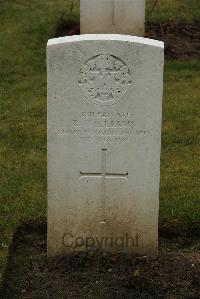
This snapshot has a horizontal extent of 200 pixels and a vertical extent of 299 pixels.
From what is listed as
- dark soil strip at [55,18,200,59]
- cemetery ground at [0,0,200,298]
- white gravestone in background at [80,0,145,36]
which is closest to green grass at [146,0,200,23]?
dark soil strip at [55,18,200,59]

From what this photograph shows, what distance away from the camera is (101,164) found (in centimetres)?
502

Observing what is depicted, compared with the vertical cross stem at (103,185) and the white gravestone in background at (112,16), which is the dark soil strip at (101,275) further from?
the white gravestone in background at (112,16)

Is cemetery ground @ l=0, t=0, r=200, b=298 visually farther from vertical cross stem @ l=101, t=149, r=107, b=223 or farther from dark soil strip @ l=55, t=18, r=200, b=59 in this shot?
vertical cross stem @ l=101, t=149, r=107, b=223

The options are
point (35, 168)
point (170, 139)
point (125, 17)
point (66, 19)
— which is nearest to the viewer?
point (35, 168)

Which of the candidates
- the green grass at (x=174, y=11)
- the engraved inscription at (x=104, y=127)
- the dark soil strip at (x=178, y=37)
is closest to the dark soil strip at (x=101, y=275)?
the engraved inscription at (x=104, y=127)

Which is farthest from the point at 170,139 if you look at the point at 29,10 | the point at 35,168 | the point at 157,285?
the point at 29,10

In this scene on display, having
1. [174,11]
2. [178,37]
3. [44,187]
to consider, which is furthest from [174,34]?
[44,187]

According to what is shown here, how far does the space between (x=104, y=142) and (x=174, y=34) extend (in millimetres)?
6879

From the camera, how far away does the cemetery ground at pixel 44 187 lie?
4.88 meters

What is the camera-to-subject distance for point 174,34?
37.8 ft

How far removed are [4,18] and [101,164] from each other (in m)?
7.59

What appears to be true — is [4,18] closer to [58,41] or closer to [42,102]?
[42,102]

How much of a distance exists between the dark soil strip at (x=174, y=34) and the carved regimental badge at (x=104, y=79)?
5961 mm

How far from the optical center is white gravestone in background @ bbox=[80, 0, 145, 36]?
10641 millimetres
